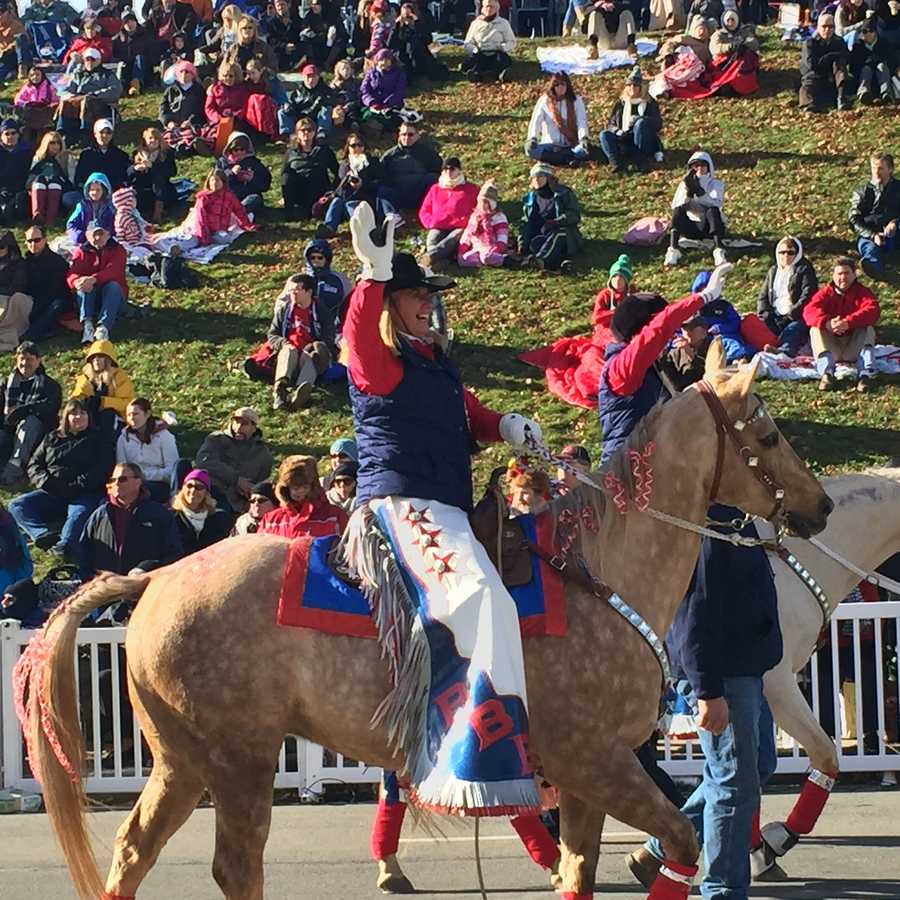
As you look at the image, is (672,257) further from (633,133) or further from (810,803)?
(810,803)

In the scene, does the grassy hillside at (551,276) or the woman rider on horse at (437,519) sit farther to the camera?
the grassy hillside at (551,276)

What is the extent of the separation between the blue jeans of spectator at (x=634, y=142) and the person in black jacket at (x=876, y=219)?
3756mm

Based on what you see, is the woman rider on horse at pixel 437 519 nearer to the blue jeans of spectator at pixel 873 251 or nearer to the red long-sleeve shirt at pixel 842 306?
the red long-sleeve shirt at pixel 842 306

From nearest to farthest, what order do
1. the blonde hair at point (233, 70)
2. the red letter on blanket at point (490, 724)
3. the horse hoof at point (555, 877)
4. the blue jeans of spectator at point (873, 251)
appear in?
the red letter on blanket at point (490, 724) → the horse hoof at point (555, 877) → the blue jeans of spectator at point (873, 251) → the blonde hair at point (233, 70)

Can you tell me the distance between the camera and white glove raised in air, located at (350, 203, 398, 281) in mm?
6715

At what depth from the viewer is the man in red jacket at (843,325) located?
687 inches

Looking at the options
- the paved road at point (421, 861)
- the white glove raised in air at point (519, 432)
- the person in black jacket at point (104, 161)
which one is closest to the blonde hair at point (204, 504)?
the paved road at point (421, 861)

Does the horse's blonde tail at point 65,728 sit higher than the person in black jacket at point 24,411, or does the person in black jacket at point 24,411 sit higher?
the horse's blonde tail at point 65,728

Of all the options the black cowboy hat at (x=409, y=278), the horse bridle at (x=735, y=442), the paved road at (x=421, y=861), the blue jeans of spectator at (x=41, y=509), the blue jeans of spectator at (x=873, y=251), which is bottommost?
the blue jeans of spectator at (x=41, y=509)

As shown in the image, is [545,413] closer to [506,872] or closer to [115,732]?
[115,732]

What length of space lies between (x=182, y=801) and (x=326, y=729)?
Result: 656 mm

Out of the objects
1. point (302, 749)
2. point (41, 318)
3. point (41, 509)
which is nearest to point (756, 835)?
point (302, 749)

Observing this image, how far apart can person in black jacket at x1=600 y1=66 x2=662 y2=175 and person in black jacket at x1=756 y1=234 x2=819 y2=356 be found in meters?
5.11

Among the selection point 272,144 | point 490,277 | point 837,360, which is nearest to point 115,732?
point 837,360
